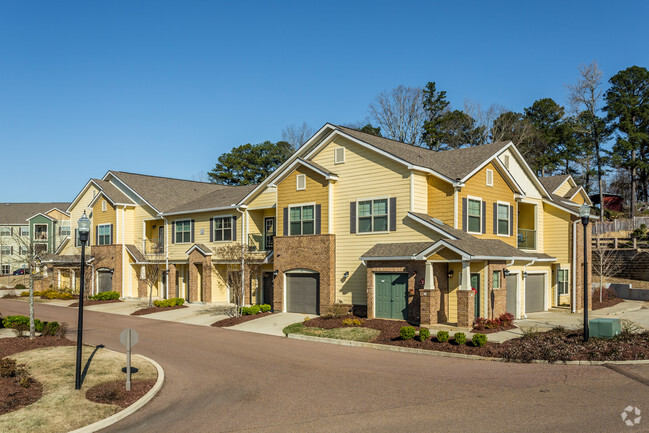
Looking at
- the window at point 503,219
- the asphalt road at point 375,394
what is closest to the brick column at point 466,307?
the asphalt road at point 375,394

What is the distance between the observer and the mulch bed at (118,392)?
12.1 m

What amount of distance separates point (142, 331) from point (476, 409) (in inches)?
666

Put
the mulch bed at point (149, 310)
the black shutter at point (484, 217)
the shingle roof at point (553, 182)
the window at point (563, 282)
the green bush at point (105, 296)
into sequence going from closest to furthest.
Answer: the black shutter at point (484, 217) → the window at point (563, 282) → the mulch bed at point (149, 310) → the shingle roof at point (553, 182) → the green bush at point (105, 296)

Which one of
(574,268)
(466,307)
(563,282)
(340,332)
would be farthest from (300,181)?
(563,282)

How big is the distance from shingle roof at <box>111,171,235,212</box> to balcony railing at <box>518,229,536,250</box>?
21.7m

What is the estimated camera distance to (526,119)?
5641cm

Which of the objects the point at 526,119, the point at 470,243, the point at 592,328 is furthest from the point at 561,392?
the point at 526,119

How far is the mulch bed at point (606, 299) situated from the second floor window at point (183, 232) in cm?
2486

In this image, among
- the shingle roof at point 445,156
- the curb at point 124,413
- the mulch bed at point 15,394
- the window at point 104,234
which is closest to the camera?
the curb at point 124,413

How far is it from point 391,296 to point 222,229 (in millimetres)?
14740

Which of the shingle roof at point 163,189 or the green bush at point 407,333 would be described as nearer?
the green bush at point 407,333

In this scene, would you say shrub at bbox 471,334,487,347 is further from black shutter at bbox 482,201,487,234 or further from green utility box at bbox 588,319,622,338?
black shutter at bbox 482,201,487,234

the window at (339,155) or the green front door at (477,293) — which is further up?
the window at (339,155)

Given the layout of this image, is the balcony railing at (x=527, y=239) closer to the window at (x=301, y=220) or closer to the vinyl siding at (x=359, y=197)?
the vinyl siding at (x=359, y=197)
